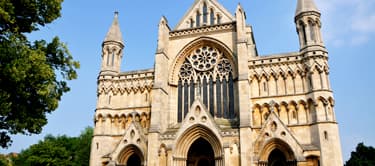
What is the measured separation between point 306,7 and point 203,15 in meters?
8.59

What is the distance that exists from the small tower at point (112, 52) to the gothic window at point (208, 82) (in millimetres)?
5837

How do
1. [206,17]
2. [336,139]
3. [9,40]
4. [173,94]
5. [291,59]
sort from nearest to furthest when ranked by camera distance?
[9,40]
[336,139]
[291,59]
[173,94]
[206,17]

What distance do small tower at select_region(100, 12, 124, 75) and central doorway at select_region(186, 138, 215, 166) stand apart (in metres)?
9.27

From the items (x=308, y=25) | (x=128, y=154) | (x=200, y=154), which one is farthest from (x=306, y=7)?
(x=128, y=154)

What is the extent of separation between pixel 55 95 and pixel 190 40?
15.0 meters

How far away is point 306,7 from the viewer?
78.6 feet

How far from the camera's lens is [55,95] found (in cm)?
1282

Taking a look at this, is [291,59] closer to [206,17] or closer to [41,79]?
[206,17]

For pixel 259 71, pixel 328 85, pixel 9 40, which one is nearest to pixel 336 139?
pixel 328 85

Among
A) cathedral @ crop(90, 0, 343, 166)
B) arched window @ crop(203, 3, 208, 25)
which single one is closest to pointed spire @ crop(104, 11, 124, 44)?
cathedral @ crop(90, 0, 343, 166)

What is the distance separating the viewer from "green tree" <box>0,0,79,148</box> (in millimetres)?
10961

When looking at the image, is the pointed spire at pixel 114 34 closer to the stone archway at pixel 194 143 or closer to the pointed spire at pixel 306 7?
the stone archway at pixel 194 143

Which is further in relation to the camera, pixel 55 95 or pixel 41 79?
pixel 55 95

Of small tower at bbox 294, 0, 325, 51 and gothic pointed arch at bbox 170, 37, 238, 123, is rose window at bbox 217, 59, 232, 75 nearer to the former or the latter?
gothic pointed arch at bbox 170, 37, 238, 123
